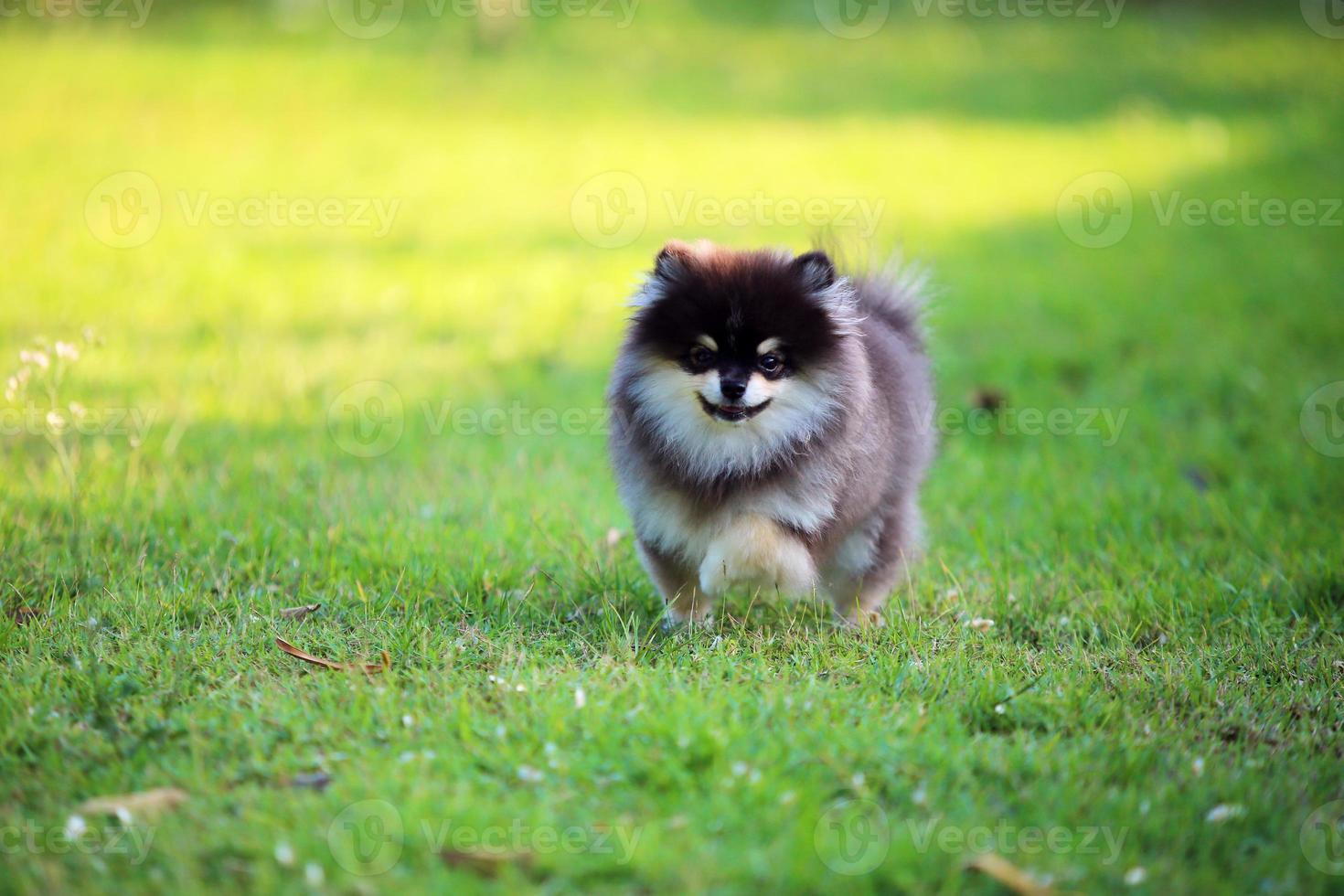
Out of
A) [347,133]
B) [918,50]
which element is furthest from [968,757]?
[918,50]

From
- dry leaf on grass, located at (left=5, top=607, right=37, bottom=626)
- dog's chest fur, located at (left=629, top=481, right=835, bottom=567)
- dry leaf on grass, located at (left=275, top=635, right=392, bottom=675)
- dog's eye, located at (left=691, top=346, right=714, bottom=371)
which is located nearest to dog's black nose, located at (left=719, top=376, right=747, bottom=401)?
dog's eye, located at (left=691, top=346, right=714, bottom=371)

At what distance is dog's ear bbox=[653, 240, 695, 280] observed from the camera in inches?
155

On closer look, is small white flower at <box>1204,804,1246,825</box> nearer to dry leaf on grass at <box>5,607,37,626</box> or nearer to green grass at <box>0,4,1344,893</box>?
green grass at <box>0,4,1344,893</box>

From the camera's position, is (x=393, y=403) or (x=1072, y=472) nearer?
(x=1072, y=472)

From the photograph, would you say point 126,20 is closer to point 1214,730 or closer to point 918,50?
point 918,50

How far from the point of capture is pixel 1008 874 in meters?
2.70

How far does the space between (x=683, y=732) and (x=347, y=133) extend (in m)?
10.3

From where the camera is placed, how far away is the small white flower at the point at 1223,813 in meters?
3.00

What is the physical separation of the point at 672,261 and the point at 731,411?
0.61 metres

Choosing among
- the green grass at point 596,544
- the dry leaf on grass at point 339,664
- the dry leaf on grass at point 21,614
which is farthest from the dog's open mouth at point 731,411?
the dry leaf on grass at point 21,614

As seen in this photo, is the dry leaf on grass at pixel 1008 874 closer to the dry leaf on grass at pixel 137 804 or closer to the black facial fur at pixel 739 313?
the black facial fur at pixel 739 313

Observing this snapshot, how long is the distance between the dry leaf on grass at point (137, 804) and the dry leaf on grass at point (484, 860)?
763mm

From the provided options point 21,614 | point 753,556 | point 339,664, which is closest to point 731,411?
point 753,556

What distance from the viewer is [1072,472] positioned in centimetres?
597
